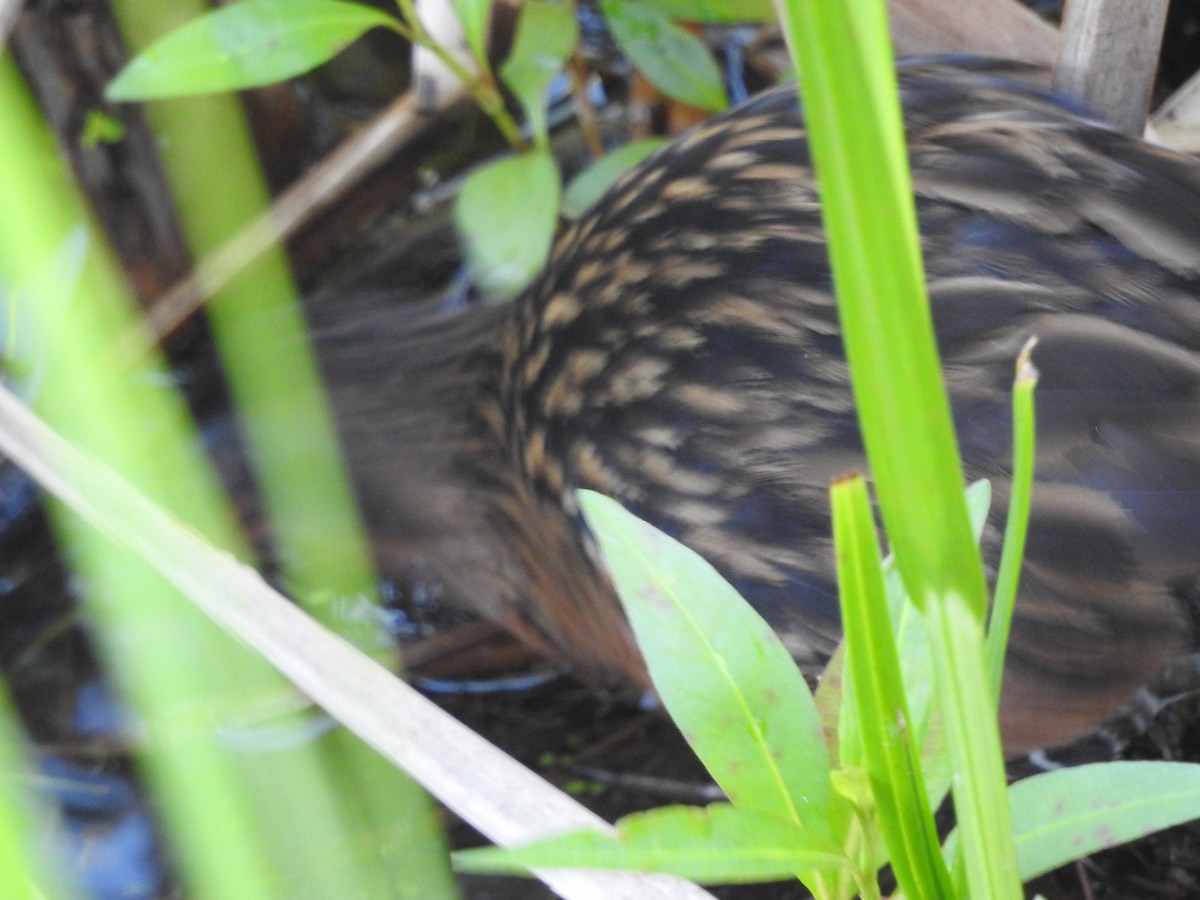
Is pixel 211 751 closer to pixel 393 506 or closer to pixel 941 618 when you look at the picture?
pixel 941 618

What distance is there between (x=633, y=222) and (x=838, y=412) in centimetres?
31

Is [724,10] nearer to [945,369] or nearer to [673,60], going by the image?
[673,60]

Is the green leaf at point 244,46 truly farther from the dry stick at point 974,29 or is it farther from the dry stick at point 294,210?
the dry stick at point 974,29

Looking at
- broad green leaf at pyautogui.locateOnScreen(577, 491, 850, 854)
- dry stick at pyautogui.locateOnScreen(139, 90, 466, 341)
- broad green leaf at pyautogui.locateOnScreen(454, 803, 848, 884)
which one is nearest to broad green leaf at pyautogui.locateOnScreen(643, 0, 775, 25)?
dry stick at pyautogui.locateOnScreen(139, 90, 466, 341)

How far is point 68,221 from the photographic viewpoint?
1.40m

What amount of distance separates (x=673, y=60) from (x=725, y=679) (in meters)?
0.87

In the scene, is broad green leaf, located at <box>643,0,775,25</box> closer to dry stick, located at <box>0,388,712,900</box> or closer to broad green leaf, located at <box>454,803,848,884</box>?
dry stick, located at <box>0,388,712,900</box>

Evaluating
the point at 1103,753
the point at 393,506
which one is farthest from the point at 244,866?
the point at 393,506

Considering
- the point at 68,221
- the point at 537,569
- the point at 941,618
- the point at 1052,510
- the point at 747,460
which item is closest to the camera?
the point at 941,618

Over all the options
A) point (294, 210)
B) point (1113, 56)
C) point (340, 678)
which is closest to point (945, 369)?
point (1113, 56)

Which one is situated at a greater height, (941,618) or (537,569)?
(941,618)

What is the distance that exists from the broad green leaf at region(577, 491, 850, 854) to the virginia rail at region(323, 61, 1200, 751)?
35cm

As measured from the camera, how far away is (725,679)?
546mm

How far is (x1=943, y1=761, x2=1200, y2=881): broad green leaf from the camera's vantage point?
0.51 metres
